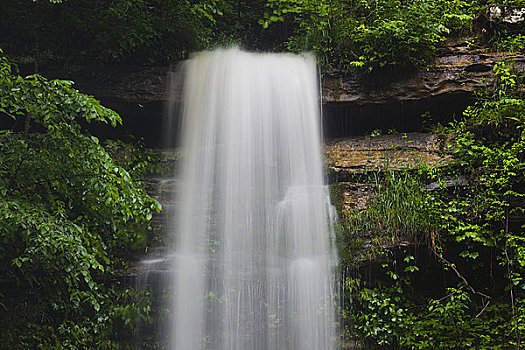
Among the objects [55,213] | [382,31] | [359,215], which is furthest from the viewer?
[382,31]

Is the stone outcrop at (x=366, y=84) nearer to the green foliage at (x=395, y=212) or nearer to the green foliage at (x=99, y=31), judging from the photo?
the green foliage at (x=99, y=31)

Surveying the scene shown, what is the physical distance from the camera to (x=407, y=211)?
19.2 feet

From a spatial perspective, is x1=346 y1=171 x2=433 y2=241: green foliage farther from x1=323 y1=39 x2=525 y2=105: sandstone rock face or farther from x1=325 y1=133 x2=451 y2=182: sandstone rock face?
x1=323 y1=39 x2=525 y2=105: sandstone rock face

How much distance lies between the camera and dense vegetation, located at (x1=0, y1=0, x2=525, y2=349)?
4.93m

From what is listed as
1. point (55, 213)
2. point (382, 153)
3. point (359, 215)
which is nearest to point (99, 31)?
point (55, 213)

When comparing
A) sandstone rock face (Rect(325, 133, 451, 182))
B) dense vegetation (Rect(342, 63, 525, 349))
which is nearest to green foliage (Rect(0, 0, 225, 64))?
sandstone rock face (Rect(325, 133, 451, 182))

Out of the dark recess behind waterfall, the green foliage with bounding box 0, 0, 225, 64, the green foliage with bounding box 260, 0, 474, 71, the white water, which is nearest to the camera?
the white water

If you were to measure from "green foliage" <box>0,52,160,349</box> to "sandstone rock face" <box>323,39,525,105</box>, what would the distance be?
143 inches

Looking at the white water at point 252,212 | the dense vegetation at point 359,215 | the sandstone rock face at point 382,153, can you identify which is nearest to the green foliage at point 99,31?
the dense vegetation at point 359,215

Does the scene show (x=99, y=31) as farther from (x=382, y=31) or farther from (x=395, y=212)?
(x=395, y=212)

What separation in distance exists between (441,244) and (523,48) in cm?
A: 343

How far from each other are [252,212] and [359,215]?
1451mm

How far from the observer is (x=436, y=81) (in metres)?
6.93

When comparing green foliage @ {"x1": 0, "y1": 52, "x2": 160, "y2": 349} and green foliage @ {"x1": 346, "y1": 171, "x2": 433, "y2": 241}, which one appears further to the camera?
green foliage @ {"x1": 346, "y1": 171, "x2": 433, "y2": 241}
